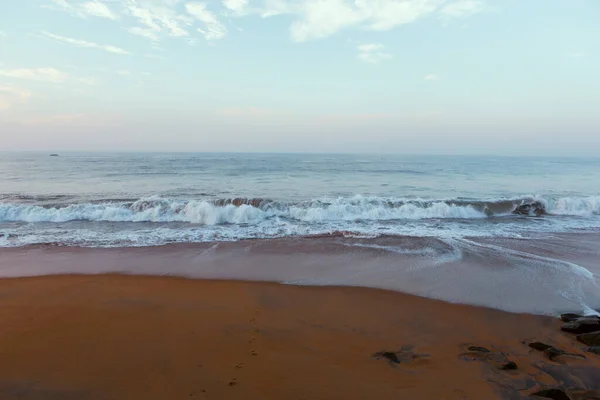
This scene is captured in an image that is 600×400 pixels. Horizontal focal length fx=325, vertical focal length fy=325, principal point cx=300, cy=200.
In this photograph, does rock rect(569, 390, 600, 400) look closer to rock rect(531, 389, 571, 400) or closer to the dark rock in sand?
rock rect(531, 389, 571, 400)

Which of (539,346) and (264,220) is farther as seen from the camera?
(264,220)

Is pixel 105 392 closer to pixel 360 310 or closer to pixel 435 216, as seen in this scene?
pixel 360 310

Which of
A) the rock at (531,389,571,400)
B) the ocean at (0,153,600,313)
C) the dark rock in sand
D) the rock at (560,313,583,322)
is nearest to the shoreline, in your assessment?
the ocean at (0,153,600,313)

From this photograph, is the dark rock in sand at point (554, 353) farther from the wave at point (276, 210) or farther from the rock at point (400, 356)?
the wave at point (276, 210)

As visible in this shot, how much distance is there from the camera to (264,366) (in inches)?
135

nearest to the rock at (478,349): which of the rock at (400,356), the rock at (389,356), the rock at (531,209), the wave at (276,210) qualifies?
the rock at (400,356)

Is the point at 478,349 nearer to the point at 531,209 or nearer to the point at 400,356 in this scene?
the point at 400,356

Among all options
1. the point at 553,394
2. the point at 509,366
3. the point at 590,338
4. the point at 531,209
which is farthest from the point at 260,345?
the point at 531,209

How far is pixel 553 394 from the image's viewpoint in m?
2.96

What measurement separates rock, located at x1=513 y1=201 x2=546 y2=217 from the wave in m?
0.10

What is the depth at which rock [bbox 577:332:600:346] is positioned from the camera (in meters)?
3.89

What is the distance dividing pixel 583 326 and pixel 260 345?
4.13 metres

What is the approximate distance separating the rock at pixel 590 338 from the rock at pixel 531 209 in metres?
11.0

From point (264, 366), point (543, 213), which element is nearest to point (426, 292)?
point (264, 366)
